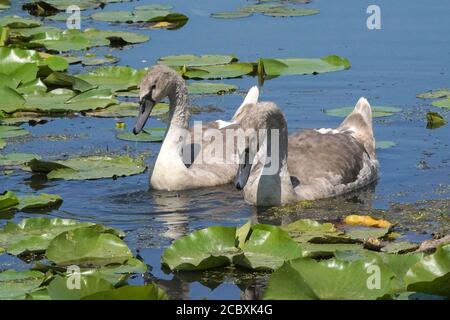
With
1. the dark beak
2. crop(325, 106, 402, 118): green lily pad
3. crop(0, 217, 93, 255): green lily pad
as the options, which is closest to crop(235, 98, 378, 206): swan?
the dark beak

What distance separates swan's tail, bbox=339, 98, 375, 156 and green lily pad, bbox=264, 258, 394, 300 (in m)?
4.56

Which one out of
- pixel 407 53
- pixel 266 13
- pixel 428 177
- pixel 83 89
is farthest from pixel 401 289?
pixel 266 13

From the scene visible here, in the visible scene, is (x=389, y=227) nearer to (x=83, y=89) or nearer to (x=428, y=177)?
(x=428, y=177)

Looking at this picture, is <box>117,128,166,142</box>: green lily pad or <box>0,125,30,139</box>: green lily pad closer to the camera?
<box>0,125,30,139</box>: green lily pad

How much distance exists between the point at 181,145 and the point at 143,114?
1.54ft

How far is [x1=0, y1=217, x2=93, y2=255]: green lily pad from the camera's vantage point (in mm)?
9031

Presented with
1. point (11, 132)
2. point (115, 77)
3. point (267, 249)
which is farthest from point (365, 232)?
point (115, 77)

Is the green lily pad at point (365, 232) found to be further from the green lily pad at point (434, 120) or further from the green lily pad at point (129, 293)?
the green lily pad at point (434, 120)

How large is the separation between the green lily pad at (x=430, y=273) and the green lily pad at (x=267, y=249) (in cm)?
124

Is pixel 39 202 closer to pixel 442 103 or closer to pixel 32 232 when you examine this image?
pixel 32 232

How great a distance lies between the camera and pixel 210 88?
13.7m

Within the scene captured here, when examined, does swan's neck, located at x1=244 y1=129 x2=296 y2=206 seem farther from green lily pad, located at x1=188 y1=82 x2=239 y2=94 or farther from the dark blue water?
green lily pad, located at x1=188 y1=82 x2=239 y2=94

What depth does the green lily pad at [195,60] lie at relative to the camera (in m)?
14.4

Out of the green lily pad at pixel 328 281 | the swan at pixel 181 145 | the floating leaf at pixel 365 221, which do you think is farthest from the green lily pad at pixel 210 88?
the green lily pad at pixel 328 281
